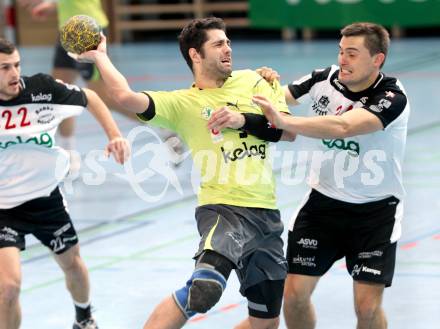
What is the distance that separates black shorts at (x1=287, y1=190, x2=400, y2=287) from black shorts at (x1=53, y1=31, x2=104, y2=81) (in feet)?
19.7

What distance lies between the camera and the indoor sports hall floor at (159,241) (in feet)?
23.4

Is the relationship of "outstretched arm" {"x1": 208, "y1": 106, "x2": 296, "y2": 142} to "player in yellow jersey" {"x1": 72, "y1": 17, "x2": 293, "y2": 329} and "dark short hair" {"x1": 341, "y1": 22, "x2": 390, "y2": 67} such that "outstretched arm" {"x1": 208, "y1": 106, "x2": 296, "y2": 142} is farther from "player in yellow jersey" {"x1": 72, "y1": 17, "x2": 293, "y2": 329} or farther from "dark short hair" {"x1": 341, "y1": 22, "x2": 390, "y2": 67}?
"dark short hair" {"x1": 341, "y1": 22, "x2": 390, "y2": 67}

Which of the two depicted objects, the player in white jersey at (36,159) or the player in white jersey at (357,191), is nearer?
the player in white jersey at (357,191)

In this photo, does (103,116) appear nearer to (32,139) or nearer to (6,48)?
(32,139)

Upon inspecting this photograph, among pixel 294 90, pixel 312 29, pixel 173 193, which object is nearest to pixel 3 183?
pixel 294 90

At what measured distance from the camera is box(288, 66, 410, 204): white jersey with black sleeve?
5.97m

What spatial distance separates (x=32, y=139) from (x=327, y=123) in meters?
1.88

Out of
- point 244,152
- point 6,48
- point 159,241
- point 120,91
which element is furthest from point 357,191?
point 159,241

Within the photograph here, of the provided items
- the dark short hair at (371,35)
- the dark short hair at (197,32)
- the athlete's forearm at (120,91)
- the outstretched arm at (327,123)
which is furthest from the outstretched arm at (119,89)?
the dark short hair at (371,35)

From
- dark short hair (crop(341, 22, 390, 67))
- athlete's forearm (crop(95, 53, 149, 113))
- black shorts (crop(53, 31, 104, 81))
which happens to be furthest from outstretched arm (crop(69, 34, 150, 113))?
black shorts (crop(53, 31, 104, 81))

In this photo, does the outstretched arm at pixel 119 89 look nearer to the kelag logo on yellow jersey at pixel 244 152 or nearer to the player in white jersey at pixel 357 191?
the kelag logo on yellow jersey at pixel 244 152

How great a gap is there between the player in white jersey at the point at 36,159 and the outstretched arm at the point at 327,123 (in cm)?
119

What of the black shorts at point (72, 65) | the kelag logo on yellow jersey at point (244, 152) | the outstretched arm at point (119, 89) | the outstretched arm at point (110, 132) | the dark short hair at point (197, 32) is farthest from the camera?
the black shorts at point (72, 65)

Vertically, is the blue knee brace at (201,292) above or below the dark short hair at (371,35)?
below
